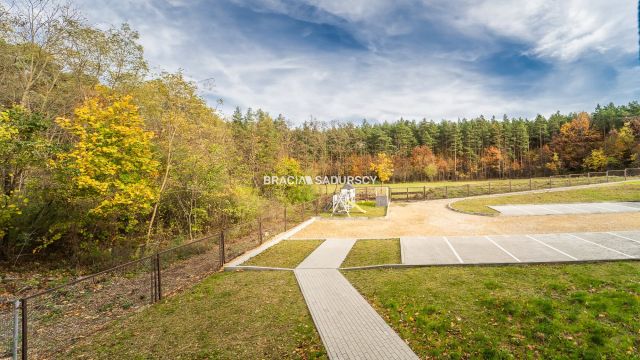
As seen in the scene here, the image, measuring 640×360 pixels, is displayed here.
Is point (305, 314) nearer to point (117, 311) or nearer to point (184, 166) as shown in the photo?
point (117, 311)

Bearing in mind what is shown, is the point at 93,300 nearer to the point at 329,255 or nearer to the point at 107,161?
the point at 107,161

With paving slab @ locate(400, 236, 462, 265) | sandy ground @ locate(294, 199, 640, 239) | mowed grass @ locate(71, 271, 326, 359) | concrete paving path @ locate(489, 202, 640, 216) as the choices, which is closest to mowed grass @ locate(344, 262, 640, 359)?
paving slab @ locate(400, 236, 462, 265)

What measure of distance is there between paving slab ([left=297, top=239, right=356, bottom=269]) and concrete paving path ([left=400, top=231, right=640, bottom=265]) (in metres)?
2.30

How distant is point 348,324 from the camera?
231 inches

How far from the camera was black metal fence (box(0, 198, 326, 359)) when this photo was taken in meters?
5.53

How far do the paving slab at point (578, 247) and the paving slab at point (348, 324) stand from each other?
759 cm

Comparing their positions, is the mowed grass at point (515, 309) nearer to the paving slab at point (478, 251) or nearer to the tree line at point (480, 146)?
the paving slab at point (478, 251)

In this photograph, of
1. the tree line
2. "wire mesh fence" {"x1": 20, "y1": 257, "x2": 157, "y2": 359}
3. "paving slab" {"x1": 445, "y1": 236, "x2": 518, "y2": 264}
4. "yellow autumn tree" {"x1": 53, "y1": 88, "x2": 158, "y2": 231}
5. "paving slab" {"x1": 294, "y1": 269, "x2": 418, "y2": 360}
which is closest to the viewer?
"paving slab" {"x1": 294, "y1": 269, "x2": 418, "y2": 360}

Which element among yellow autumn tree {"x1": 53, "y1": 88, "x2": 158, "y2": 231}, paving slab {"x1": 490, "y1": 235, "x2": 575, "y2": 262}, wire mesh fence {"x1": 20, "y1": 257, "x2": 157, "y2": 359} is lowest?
wire mesh fence {"x1": 20, "y1": 257, "x2": 157, "y2": 359}

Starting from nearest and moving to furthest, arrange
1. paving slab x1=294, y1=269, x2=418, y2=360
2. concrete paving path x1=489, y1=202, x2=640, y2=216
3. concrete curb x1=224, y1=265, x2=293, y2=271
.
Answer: paving slab x1=294, y1=269, x2=418, y2=360 → concrete curb x1=224, y1=265, x2=293, y2=271 → concrete paving path x1=489, y1=202, x2=640, y2=216

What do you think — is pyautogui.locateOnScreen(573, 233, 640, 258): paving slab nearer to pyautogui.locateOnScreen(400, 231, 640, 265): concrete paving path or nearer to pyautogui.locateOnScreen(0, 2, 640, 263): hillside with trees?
pyautogui.locateOnScreen(400, 231, 640, 265): concrete paving path

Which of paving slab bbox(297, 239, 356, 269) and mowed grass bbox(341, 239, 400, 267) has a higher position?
mowed grass bbox(341, 239, 400, 267)

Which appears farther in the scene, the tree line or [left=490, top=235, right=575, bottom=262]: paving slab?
the tree line

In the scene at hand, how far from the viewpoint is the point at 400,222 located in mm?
19031
